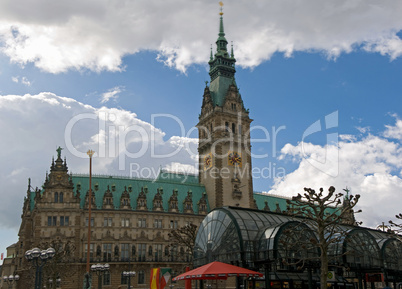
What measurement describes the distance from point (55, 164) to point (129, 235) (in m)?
23.9

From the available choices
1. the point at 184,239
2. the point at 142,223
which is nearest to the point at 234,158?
the point at 142,223

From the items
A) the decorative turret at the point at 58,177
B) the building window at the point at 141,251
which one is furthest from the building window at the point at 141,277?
the decorative turret at the point at 58,177

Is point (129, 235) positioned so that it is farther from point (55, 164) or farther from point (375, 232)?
point (375, 232)

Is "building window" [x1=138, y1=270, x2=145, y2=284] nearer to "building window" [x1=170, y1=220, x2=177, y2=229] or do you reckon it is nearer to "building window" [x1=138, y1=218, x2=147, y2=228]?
"building window" [x1=138, y1=218, x2=147, y2=228]

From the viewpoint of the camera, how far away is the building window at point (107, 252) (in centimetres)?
10375

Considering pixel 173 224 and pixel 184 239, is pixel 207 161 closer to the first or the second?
pixel 173 224

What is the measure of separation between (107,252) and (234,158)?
42.0 metres

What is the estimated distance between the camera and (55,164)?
341 ft

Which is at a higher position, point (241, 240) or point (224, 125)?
point (224, 125)

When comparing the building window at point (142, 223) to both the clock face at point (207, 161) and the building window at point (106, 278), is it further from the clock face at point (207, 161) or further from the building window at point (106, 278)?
the clock face at point (207, 161)

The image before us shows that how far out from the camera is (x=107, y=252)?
104562 millimetres

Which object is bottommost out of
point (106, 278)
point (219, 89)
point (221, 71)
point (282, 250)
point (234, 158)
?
point (106, 278)

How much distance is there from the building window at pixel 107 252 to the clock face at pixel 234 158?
128 ft

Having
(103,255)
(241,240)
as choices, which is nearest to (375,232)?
(241,240)
